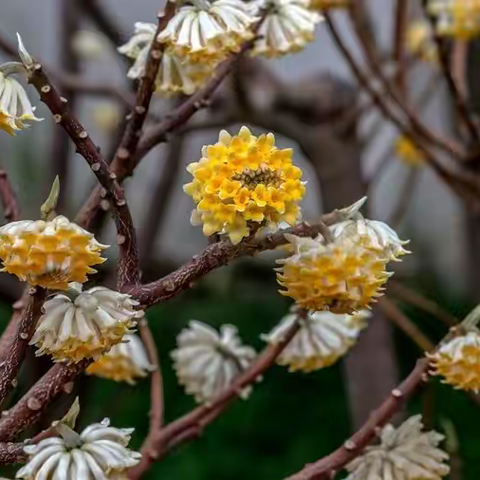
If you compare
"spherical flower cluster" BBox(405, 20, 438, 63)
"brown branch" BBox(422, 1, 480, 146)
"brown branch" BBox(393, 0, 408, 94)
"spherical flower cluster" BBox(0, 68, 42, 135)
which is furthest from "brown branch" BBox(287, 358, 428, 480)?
"spherical flower cluster" BBox(405, 20, 438, 63)

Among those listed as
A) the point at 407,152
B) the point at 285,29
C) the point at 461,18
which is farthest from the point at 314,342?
the point at 407,152

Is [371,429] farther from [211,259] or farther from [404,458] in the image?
[211,259]

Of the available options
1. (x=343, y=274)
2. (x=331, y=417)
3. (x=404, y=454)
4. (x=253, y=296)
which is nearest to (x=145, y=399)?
(x=331, y=417)

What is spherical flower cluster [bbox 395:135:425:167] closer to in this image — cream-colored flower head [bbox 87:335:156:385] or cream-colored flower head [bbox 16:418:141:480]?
cream-colored flower head [bbox 87:335:156:385]

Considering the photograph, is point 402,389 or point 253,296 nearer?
point 402,389

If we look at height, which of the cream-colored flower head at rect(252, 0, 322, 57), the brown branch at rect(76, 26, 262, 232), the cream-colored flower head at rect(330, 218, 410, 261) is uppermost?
the cream-colored flower head at rect(252, 0, 322, 57)

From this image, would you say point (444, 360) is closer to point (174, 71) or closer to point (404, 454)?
point (404, 454)
